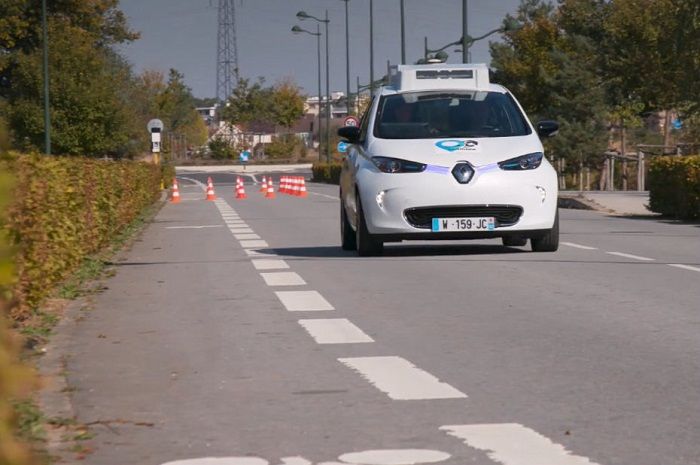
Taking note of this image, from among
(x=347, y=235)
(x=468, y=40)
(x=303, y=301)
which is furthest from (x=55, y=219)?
(x=468, y=40)

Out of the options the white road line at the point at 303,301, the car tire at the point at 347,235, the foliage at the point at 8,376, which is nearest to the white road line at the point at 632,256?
the car tire at the point at 347,235

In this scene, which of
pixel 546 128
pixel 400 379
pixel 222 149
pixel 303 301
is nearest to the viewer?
pixel 400 379

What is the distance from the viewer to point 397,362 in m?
7.56

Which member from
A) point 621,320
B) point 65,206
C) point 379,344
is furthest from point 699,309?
point 65,206

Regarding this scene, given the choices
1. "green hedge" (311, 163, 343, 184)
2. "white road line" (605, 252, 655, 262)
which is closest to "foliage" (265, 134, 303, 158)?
"green hedge" (311, 163, 343, 184)

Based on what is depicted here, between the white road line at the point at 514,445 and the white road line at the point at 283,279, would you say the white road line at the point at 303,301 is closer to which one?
the white road line at the point at 283,279

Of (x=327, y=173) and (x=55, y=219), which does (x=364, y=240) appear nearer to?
(x=55, y=219)

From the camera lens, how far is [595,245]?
18172 mm

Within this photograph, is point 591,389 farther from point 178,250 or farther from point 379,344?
point 178,250

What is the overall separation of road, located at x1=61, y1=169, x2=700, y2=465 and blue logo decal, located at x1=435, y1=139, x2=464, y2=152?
115 centimetres

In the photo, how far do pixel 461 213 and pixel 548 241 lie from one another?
53.3 inches

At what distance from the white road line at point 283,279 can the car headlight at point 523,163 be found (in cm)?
253

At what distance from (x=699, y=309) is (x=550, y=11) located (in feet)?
313

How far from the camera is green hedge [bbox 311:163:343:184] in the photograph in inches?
3293
